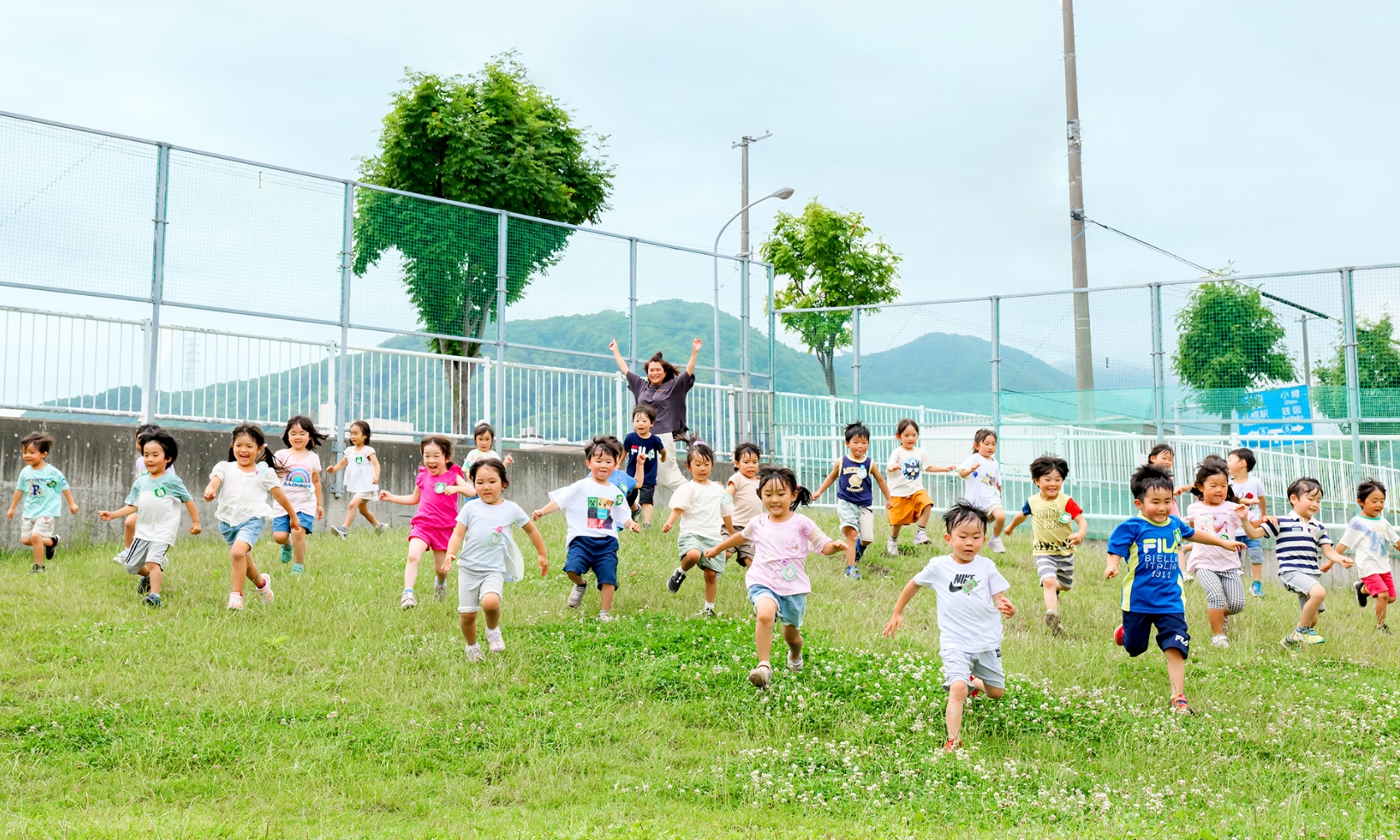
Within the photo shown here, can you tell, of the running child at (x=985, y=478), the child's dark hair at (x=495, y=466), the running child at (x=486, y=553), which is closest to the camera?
the running child at (x=486, y=553)

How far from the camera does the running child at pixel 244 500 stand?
32.2 feet

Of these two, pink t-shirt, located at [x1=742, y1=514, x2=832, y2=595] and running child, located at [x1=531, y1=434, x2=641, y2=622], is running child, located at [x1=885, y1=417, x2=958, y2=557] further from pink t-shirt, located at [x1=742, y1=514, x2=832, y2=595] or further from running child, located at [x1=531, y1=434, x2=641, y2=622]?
pink t-shirt, located at [x1=742, y1=514, x2=832, y2=595]

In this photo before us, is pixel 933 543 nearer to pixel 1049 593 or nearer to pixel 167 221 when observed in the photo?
pixel 1049 593

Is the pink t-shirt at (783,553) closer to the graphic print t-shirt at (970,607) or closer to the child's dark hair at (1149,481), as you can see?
the graphic print t-shirt at (970,607)

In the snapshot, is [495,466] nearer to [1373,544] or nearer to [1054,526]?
[1054,526]

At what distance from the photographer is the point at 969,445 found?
17312 mm

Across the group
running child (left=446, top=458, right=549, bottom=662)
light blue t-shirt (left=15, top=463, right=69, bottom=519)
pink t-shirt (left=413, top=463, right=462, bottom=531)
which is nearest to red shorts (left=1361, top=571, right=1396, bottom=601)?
running child (left=446, top=458, right=549, bottom=662)

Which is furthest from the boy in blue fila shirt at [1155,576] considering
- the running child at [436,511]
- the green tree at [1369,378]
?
the green tree at [1369,378]

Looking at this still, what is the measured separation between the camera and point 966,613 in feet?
24.5

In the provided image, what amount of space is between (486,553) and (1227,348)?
10.7 metres

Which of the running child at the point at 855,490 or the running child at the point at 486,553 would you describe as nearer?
the running child at the point at 486,553

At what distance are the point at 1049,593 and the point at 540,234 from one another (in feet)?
29.3

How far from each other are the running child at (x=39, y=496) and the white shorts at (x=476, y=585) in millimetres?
5458

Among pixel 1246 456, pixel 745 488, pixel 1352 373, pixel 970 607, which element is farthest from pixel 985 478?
pixel 970 607
